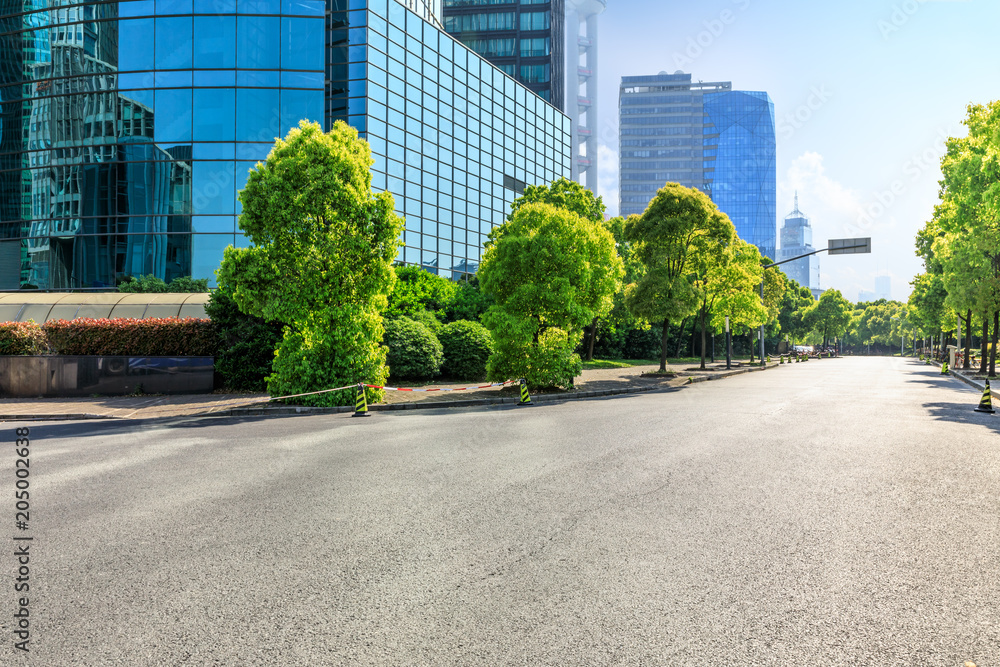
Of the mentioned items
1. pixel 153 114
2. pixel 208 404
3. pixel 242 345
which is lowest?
pixel 208 404

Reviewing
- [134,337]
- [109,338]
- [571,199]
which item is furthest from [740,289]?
[109,338]

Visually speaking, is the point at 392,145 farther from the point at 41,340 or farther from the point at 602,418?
the point at 602,418

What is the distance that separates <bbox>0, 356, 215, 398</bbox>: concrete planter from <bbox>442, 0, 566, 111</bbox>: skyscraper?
59983 millimetres

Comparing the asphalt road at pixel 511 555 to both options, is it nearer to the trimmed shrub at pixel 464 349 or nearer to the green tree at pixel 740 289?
the trimmed shrub at pixel 464 349

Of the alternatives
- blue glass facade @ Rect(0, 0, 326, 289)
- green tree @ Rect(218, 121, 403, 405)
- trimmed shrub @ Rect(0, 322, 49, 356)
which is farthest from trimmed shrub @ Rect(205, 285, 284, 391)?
blue glass facade @ Rect(0, 0, 326, 289)

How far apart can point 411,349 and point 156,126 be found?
23.4 m

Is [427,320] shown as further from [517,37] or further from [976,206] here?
[517,37]

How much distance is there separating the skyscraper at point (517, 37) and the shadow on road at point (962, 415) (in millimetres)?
60039

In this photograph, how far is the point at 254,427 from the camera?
38.0 feet

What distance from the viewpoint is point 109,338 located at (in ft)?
56.4

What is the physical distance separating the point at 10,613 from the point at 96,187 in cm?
3619

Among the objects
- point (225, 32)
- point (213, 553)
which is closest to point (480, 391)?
point (213, 553)

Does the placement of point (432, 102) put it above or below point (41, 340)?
above

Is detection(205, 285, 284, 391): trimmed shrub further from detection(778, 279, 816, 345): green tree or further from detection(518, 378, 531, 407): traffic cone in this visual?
detection(778, 279, 816, 345): green tree
